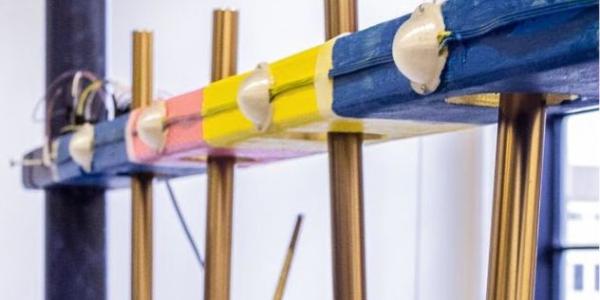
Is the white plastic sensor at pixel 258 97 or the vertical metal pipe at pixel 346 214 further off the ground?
the white plastic sensor at pixel 258 97

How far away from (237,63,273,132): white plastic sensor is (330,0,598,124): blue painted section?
10 centimetres

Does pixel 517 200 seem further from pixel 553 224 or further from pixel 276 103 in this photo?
pixel 553 224

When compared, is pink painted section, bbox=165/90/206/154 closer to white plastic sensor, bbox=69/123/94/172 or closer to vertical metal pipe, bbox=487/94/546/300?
white plastic sensor, bbox=69/123/94/172

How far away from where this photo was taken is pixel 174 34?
6.64 ft

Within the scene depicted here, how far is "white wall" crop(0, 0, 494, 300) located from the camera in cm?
192

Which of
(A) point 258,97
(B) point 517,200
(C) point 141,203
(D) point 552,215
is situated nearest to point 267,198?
(D) point 552,215

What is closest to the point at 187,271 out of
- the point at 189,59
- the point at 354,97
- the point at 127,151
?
the point at 189,59

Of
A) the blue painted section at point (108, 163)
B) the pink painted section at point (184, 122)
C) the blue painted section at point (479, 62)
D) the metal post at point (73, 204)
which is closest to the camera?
the blue painted section at point (479, 62)

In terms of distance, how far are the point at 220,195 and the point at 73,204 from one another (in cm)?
54

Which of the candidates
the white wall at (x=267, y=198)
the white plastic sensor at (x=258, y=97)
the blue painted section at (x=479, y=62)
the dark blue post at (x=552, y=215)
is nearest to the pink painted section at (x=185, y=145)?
the white plastic sensor at (x=258, y=97)

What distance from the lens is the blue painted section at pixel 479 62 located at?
481 mm

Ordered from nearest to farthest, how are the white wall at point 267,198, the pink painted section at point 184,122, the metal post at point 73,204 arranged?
the pink painted section at point 184,122
the metal post at point 73,204
the white wall at point 267,198

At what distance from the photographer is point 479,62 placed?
0.53 m

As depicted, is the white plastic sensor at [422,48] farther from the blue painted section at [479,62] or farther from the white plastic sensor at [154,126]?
the white plastic sensor at [154,126]
